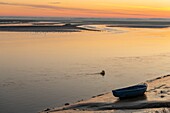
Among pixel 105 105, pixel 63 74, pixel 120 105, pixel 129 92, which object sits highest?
pixel 63 74

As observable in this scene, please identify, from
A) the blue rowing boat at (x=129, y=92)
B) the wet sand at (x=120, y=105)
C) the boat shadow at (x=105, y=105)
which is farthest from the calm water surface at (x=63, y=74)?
the blue rowing boat at (x=129, y=92)

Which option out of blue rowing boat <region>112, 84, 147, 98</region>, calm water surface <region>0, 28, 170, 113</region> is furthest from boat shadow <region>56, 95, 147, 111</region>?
calm water surface <region>0, 28, 170, 113</region>

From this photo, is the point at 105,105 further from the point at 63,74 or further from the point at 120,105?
the point at 63,74

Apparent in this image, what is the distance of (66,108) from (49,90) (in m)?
3.37

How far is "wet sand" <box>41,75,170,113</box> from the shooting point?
1420cm

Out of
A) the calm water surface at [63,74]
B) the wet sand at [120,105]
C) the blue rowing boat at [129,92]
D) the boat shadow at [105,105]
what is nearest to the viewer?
the wet sand at [120,105]

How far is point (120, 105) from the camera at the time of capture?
15.0 meters

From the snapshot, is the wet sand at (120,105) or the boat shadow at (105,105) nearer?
the wet sand at (120,105)

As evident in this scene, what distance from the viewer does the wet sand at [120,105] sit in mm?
14195

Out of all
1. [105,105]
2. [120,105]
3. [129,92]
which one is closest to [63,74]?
[129,92]

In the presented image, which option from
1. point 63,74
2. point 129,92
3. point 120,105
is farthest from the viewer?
point 63,74

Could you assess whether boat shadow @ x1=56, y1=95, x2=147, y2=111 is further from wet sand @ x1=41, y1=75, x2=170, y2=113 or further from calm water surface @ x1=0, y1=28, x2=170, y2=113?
calm water surface @ x1=0, y1=28, x2=170, y2=113

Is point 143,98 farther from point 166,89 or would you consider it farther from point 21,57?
point 21,57

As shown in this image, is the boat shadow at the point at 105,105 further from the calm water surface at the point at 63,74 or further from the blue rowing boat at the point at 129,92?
the calm water surface at the point at 63,74
